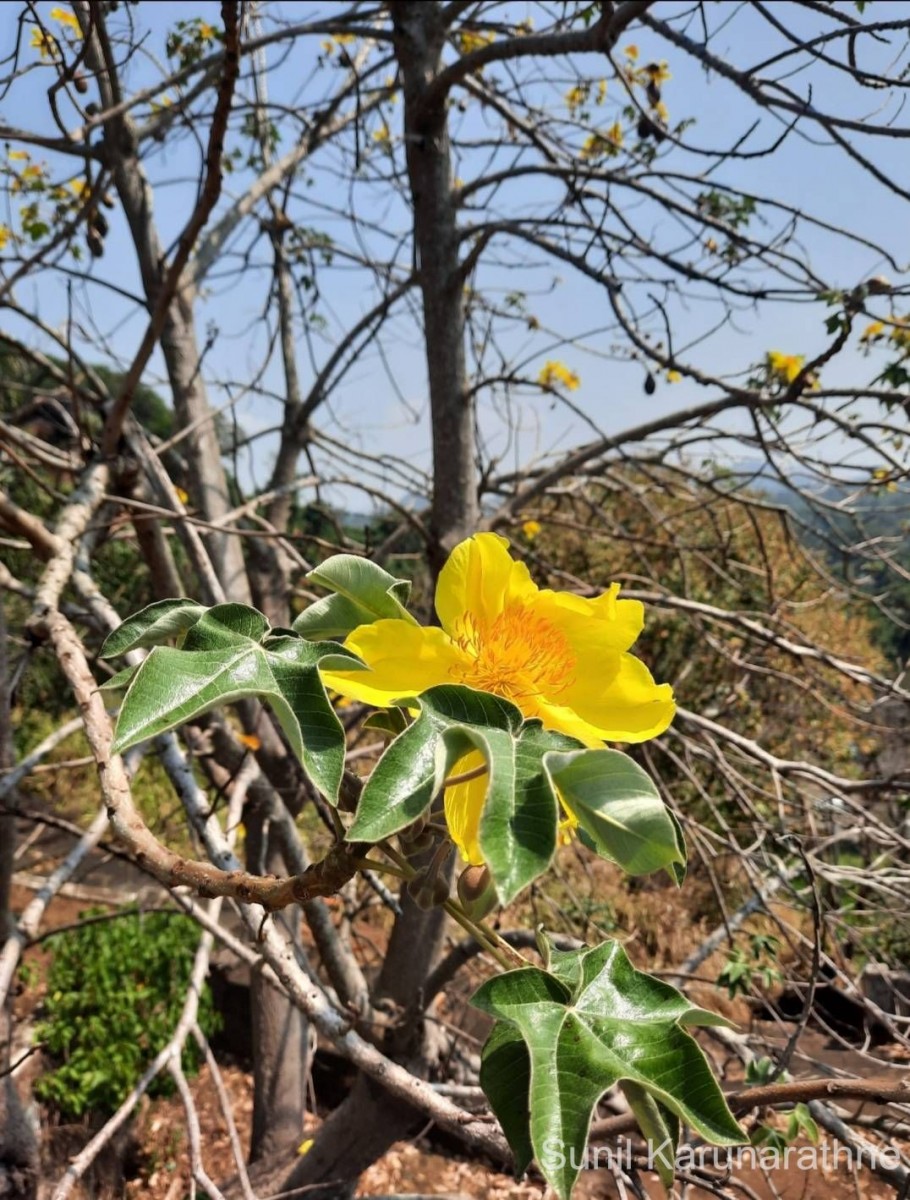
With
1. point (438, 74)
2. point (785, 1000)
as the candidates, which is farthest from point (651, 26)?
point (785, 1000)

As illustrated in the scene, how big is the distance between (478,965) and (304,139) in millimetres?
3261

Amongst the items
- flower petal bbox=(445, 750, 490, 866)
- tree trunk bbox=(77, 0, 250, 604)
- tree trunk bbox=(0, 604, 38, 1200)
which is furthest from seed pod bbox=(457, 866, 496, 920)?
tree trunk bbox=(77, 0, 250, 604)

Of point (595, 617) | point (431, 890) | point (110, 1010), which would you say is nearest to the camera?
point (431, 890)

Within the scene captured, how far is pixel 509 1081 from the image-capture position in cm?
47

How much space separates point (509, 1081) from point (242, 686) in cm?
30

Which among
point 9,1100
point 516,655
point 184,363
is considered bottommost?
point 9,1100

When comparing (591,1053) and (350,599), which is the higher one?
(350,599)

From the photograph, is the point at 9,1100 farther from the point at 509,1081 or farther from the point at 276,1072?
the point at 509,1081

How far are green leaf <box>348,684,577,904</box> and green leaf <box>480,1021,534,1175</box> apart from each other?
0.56 ft

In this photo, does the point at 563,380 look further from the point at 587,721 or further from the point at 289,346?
the point at 587,721

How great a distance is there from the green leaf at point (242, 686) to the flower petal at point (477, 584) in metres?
0.17

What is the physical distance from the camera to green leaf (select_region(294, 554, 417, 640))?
0.58m

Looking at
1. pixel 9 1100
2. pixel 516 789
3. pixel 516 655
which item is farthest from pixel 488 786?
pixel 9 1100

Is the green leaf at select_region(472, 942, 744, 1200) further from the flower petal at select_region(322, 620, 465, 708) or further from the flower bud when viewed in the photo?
the flower petal at select_region(322, 620, 465, 708)
